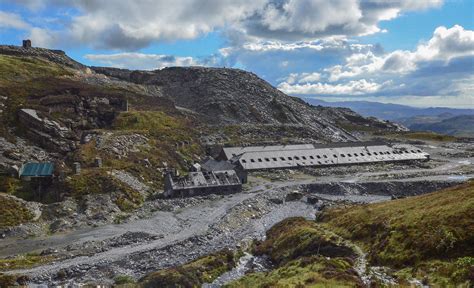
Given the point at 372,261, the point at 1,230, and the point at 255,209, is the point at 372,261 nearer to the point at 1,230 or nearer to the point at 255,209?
the point at 255,209

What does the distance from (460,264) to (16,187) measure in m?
80.6

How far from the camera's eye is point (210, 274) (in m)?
51.4

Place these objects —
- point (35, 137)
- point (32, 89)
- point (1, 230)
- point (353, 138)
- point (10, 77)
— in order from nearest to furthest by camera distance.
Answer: point (1, 230) → point (35, 137) → point (32, 89) → point (10, 77) → point (353, 138)

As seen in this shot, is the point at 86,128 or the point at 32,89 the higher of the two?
the point at 32,89

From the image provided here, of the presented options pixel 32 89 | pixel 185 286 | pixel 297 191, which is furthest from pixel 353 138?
pixel 185 286

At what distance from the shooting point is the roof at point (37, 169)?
88.9 metres

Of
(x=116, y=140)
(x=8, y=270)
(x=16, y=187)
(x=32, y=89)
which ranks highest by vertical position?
(x=32, y=89)

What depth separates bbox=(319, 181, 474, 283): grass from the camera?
40938mm

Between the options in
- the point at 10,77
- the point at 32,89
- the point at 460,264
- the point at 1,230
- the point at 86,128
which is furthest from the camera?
the point at 10,77

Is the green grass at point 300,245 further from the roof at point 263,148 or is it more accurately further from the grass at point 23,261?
the roof at point 263,148

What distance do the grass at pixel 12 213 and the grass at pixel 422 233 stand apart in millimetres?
52194

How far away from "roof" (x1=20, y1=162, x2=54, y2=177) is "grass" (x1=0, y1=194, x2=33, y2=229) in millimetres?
9118

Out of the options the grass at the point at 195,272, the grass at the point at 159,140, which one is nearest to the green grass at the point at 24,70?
the grass at the point at 159,140

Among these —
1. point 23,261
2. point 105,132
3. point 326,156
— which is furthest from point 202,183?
point 326,156
